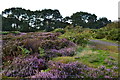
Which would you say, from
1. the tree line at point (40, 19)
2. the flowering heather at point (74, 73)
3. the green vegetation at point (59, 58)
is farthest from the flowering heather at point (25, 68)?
the tree line at point (40, 19)

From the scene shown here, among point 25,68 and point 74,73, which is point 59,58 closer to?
point 25,68

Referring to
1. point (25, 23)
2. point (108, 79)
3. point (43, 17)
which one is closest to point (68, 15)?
point (43, 17)

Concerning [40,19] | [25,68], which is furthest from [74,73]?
[40,19]

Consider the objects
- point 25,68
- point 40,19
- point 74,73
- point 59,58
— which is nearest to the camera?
point 74,73

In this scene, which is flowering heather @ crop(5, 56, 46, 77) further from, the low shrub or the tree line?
the tree line

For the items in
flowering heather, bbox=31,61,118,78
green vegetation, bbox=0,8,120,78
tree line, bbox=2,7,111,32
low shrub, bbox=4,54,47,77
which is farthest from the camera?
tree line, bbox=2,7,111,32

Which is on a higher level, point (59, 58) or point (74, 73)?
point (59, 58)

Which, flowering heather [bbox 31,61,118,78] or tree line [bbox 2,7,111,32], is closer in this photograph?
flowering heather [bbox 31,61,118,78]

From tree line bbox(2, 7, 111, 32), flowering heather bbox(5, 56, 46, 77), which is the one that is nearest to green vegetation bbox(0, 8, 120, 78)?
flowering heather bbox(5, 56, 46, 77)

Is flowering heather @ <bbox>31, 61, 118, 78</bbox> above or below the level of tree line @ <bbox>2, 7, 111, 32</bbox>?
below

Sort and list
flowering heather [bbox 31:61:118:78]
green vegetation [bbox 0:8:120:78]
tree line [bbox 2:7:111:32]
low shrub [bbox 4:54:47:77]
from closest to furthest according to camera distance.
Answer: flowering heather [bbox 31:61:118:78]
green vegetation [bbox 0:8:120:78]
low shrub [bbox 4:54:47:77]
tree line [bbox 2:7:111:32]

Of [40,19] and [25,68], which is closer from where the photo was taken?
[25,68]

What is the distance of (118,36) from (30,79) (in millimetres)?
11956

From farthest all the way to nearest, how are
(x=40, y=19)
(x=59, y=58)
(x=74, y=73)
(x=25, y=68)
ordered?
(x=40, y=19) < (x=59, y=58) < (x=25, y=68) < (x=74, y=73)
